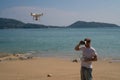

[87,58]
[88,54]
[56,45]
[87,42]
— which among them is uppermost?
[87,42]

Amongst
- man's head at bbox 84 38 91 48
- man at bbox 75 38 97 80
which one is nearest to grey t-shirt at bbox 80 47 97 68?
man at bbox 75 38 97 80

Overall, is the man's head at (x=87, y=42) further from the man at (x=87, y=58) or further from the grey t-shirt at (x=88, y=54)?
the grey t-shirt at (x=88, y=54)

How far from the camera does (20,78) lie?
41.2ft

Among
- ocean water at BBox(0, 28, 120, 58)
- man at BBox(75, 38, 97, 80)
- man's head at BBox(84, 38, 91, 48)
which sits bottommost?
ocean water at BBox(0, 28, 120, 58)

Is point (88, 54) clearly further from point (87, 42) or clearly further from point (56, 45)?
point (56, 45)

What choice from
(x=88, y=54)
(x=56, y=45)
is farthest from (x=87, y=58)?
(x=56, y=45)

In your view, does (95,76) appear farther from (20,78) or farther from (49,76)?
(20,78)

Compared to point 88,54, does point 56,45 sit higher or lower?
lower

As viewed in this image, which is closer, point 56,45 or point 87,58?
point 87,58

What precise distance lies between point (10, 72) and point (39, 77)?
6.96 feet

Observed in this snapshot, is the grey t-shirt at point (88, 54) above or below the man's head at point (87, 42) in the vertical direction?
below

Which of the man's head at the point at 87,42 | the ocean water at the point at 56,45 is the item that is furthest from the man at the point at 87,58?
the ocean water at the point at 56,45

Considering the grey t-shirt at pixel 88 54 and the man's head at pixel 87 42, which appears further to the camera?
the grey t-shirt at pixel 88 54

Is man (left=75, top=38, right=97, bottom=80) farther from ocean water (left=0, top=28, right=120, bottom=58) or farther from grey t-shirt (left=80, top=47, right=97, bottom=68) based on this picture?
ocean water (left=0, top=28, right=120, bottom=58)
